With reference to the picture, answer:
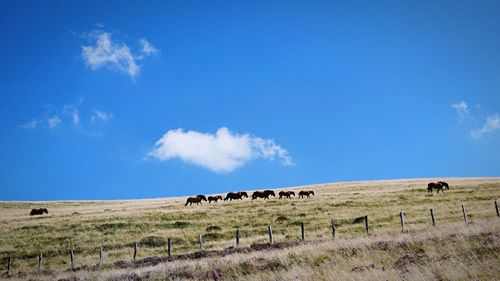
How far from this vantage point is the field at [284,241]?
12.2 meters

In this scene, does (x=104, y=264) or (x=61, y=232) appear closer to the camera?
(x=104, y=264)

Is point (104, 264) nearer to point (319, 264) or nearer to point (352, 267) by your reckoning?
point (319, 264)

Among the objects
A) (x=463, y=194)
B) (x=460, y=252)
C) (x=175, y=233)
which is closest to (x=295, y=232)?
(x=175, y=233)

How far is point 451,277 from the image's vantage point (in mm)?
9250

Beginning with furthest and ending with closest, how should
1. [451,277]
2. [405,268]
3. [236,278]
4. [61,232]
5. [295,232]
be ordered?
[61,232]
[295,232]
[236,278]
[405,268]
[451,277]

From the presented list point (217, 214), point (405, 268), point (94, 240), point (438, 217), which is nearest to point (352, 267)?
point (405, 268)

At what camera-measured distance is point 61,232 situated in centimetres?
3897

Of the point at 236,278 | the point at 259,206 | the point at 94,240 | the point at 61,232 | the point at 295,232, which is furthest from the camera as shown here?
the point at 259,206

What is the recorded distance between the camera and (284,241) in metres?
25.9

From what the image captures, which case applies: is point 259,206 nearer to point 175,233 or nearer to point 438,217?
point 175,233

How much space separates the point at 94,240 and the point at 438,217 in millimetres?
29757

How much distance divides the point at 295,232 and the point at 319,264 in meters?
16.9

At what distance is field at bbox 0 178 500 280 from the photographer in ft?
40.1

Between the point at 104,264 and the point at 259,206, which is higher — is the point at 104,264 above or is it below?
below
